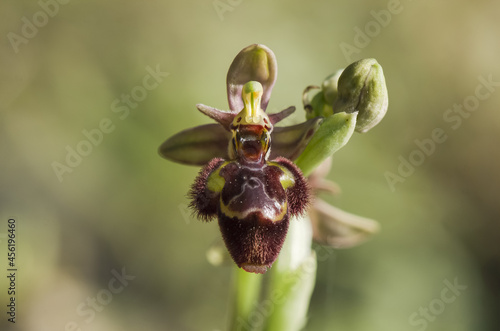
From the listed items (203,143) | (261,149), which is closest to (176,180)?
(203,143)

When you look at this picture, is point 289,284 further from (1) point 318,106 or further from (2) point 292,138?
(1) point 318,106

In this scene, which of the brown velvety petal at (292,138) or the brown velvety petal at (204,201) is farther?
the brown velvety petal at (292,138)

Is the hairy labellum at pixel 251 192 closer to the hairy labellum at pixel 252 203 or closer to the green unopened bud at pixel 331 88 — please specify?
the hairy labellum at pixel 252 203

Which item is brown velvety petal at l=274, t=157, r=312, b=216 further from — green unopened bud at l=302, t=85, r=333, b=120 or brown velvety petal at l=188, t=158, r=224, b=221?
green unopened bud at l=302, t=85, r=333, b=120

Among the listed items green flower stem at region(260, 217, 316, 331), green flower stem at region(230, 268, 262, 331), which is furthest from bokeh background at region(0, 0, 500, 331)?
green flower stem at region(230, 268, 262, 331)

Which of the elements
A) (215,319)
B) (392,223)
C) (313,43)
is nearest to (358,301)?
(392,223)

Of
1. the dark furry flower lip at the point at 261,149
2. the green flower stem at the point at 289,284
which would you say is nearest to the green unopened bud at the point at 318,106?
the dark furry flower lip at the point at 261,149

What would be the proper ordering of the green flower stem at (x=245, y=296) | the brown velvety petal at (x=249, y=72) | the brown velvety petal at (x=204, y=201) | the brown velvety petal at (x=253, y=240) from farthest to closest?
the green flower stem at (x=245, y=296)
the brown velvety petal at (x=249, y=72)
the brown velvety petal at (x=204, y=201)
the brown velvety petal at (x=253, y=240)
